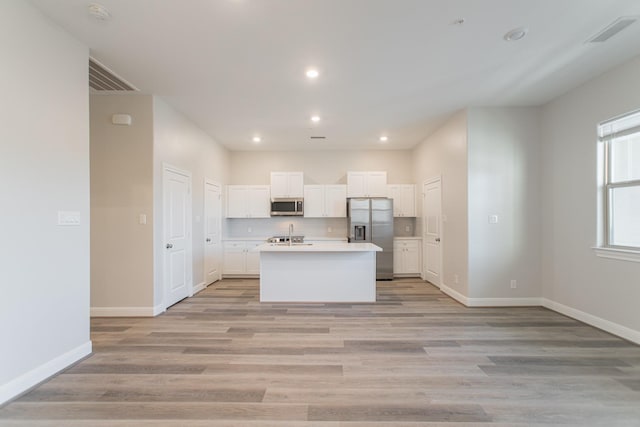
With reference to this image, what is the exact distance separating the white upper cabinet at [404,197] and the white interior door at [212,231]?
12.8 ft

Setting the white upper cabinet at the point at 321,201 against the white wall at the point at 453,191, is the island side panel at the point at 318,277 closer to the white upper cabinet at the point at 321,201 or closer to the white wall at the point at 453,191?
the white wall at the point at 453,191

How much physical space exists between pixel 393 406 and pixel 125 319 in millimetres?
3566

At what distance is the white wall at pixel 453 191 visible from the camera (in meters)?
4.51

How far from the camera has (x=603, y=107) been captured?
3.42 m

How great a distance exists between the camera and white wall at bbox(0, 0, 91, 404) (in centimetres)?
214

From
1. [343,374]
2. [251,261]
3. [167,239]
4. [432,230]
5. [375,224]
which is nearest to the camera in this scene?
[343,374]

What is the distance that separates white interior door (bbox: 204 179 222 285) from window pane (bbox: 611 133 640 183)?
613 centimetres

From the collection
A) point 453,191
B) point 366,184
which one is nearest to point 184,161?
point 366,184

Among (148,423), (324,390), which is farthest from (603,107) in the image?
(148,423)

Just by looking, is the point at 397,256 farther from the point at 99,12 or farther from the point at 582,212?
the point at 99,12

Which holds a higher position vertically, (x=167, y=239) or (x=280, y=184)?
(x=280, y=184)

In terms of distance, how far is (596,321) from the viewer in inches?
139

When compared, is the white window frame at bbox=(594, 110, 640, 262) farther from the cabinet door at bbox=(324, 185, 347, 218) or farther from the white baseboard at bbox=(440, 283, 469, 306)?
the cabinet door at bbox=(324, 185, 347, 218)

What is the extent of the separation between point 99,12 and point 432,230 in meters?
5.75
